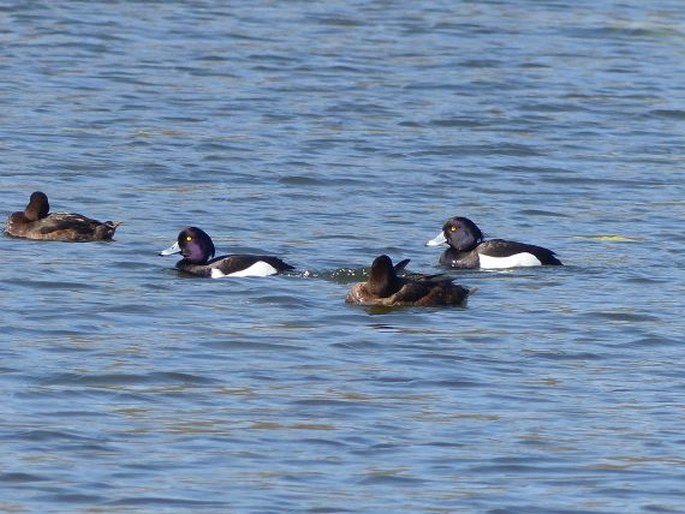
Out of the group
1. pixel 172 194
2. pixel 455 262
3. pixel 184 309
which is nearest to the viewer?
pixel 184 309

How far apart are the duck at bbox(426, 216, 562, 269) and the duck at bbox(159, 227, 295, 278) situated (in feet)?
5.50

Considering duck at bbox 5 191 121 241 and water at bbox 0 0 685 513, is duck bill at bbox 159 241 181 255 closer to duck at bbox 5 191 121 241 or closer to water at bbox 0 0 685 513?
water at bbox 0 0 685 513

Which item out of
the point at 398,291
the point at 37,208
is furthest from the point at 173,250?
the point at 398,291

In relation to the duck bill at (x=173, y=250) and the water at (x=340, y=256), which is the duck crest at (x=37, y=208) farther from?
the duck bill at (x=173, y=250)

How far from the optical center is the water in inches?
418

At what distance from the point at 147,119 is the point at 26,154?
298 centimetres

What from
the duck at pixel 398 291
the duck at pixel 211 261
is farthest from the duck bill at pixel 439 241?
the duck at pixel 398 291

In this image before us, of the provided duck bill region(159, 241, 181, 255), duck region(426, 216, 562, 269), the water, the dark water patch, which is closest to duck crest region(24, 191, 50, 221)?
the water

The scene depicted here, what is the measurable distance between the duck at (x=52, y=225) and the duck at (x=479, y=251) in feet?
9.07

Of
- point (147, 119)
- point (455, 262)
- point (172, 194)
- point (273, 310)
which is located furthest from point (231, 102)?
point (273, 310)

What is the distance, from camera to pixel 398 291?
15344 mm

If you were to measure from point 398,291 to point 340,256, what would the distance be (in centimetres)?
185

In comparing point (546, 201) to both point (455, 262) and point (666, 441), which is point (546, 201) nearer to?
point (455, 262)

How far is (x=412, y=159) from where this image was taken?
74.0ft
